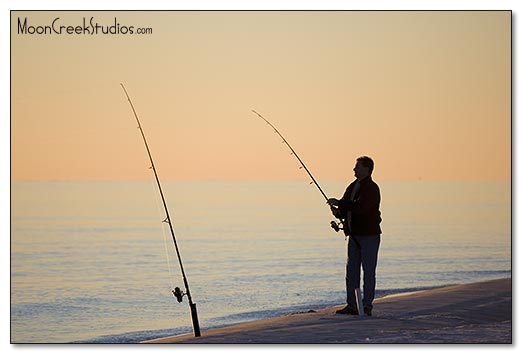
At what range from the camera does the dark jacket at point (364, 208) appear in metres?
6.84

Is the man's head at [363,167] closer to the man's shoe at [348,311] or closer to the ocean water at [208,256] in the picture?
the man's shoe at [348,311]

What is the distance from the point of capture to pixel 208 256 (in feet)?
35.7

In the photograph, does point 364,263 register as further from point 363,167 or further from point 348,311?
point 363,167

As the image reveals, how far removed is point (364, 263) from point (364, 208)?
1.08ft

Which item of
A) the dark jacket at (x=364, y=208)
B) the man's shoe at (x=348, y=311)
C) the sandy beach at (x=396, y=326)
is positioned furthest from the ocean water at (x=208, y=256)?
the man's shoe at (x=348, y=311)

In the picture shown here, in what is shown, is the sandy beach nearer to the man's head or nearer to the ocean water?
the ocean water

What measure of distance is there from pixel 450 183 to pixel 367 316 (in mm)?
1510

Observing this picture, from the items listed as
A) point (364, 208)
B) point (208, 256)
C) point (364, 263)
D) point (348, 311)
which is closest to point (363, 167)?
point (364, 208)

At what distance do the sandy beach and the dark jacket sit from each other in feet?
1.75

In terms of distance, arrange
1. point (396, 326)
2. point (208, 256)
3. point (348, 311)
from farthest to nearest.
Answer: point (208, 256)
point (348, 311)
point (396, 326)

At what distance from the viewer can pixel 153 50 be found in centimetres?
749

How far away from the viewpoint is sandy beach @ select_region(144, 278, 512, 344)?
671 centimetres

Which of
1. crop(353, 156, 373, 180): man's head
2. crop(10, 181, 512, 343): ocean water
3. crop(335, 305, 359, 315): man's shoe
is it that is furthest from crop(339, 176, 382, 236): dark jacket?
crop(10, 181, 512, 343): ocean water
